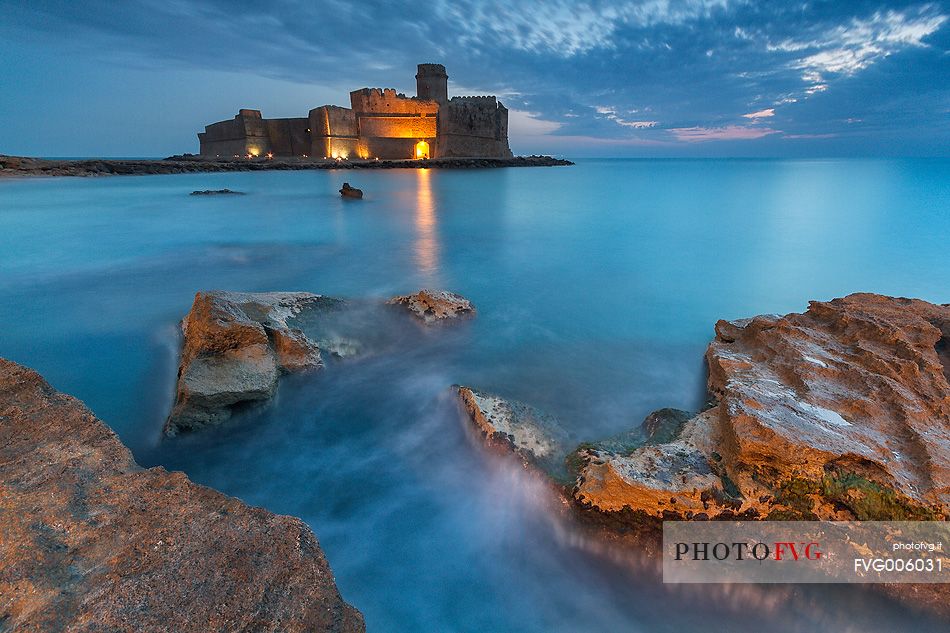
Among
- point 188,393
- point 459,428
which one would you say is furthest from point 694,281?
point 188,393

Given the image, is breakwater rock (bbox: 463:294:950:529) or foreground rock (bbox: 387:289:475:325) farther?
foreground rock (bbox: 387:289:475:325)

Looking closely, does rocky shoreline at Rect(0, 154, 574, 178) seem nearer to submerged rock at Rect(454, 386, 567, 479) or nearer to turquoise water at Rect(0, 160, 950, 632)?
turquoise water at Rect(0, 160, 950, 632)

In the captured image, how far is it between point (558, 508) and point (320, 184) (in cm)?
2070

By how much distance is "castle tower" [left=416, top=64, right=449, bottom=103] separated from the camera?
115 feet

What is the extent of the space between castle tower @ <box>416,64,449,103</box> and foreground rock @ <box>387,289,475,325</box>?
34.5m

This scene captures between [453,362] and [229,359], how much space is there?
5.68ft

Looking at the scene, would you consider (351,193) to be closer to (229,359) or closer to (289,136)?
(229,359)

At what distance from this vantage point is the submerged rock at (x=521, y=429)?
2621 mm

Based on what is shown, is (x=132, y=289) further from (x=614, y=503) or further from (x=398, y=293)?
(x=614, y=503)

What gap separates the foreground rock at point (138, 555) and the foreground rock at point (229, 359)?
4.18 ft

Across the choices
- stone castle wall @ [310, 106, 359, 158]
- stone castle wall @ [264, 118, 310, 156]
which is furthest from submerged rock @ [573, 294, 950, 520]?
stone castle wall @ [264, 118, 310, 156]

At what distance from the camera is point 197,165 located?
2884cm

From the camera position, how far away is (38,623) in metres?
0.98

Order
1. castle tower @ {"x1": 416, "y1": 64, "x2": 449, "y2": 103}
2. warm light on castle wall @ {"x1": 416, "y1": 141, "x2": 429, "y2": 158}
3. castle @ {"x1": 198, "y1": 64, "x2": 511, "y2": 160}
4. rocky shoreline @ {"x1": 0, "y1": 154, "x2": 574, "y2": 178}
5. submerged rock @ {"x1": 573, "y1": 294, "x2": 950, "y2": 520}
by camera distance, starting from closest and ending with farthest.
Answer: submerged rock @ {"x1": 573, "y1": 294, "x2": 950, "y2": 520}
rocky shoreline @ {"x1": 0, "y1": 154, "x2": 574, "y2": 178}
castle @ {"x1": 198, "y1": 64, "x2": 511, "y2": 160}
castle tower @ {"x1": 416, "y1": 64, "x2": 449, "y2": 103}
warm light on castle wall @ {"x1": 416, "y1": 141, "x2": 429, "y2": 158}
